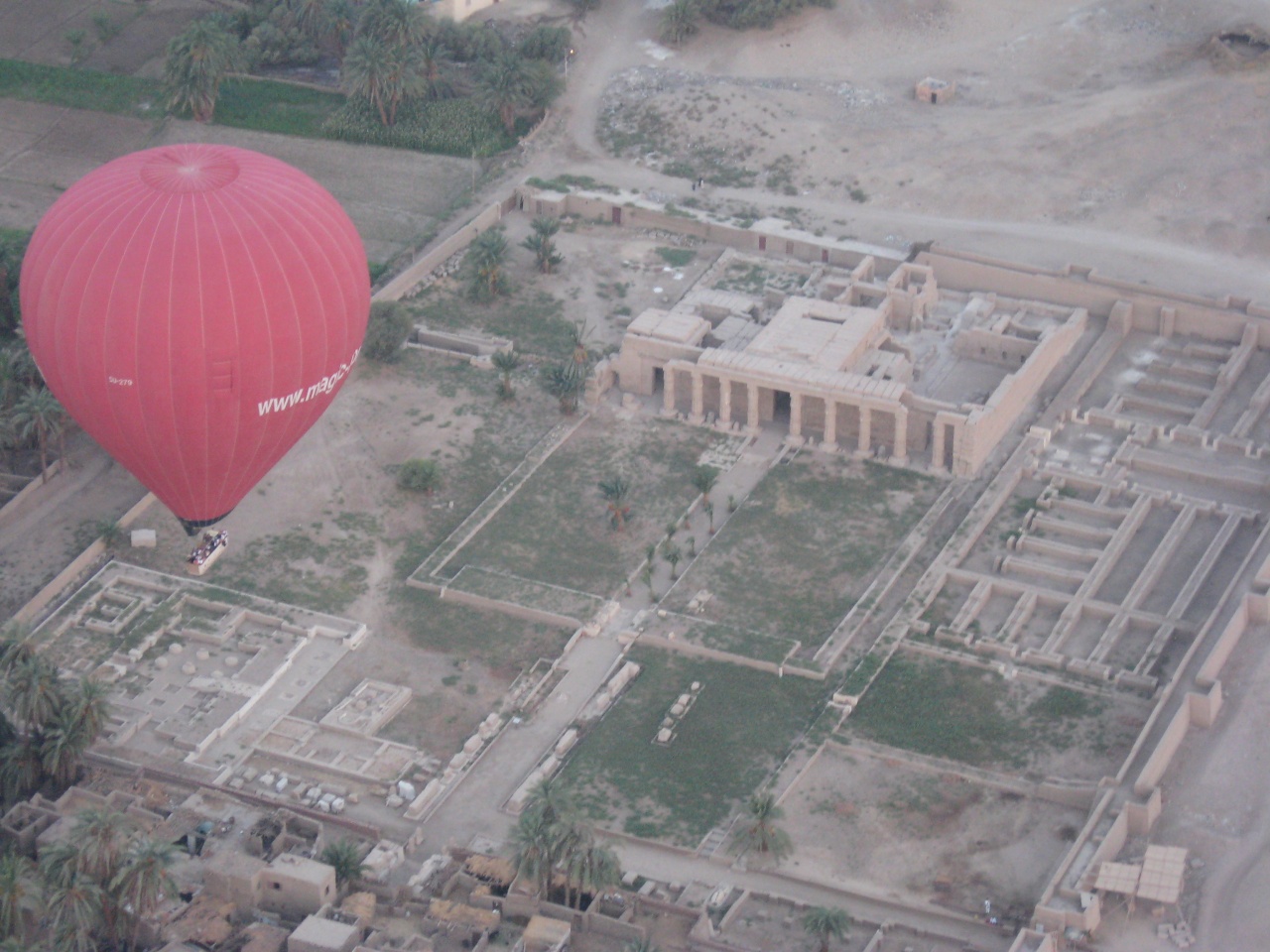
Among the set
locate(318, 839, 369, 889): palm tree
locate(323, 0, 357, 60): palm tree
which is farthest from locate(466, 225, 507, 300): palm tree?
locate(318, 839, 369, 889): palm tree

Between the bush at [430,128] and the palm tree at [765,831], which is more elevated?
the bush at [430,128]

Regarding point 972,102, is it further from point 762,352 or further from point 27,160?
point 27,160

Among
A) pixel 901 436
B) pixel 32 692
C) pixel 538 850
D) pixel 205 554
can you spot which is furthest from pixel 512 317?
pixel 538 850

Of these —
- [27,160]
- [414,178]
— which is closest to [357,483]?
[414,178]

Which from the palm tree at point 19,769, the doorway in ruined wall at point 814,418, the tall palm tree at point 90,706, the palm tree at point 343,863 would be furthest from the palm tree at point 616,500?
the palm tree at point 19,769

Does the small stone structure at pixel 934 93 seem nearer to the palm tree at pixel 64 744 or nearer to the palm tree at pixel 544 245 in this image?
the palm tree at pixel 544 245

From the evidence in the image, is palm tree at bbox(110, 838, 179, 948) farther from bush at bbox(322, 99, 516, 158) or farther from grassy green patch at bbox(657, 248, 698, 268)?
bush at bbox(322, 99, 516, 158)
